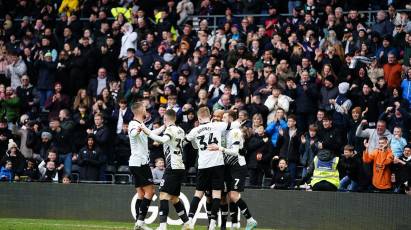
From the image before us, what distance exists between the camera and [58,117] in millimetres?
29344

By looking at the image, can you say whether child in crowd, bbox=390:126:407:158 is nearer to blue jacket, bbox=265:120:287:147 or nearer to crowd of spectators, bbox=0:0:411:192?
crowd of spectators, bbox=0:0:411:192

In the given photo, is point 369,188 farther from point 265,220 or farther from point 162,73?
point 162,73

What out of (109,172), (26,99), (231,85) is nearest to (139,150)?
(231,85)

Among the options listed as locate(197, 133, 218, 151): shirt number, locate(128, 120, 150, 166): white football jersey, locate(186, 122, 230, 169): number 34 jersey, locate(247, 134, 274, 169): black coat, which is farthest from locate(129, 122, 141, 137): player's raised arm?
locate(247, 134, 274, 169): black coat

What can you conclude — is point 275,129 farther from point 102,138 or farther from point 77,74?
point 77,74

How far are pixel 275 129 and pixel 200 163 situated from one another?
5.81 metres

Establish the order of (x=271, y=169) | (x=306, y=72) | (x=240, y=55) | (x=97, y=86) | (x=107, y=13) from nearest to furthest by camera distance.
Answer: (x=271, y=169)
(x=306, y=72)
(x=240, y=55)
(x=97, y=86)
(x=107, y=13)

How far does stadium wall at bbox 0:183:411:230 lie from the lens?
22.3m

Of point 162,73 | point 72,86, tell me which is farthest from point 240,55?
point 72,86

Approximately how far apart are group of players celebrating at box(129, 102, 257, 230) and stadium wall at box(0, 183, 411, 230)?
9.65 ft

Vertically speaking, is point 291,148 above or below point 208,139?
above

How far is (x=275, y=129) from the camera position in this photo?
25.4 meters

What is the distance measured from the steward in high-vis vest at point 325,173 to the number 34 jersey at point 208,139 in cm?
413

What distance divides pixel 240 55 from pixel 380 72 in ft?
13.8
